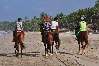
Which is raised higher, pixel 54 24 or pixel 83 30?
pixel 54 24

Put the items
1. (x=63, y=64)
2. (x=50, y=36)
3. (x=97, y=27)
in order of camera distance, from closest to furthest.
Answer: (x=63, y=64), (x=50, y=36), (x=97, y=27)

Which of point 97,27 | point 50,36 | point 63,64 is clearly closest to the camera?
point 63,64

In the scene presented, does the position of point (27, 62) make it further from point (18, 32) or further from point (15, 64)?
point (18, 32)

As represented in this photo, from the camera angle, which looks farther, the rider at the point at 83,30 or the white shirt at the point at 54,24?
the rider at the point at 83,30

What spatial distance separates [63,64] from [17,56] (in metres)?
3.70

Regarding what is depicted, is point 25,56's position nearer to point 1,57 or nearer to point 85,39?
point 1,57

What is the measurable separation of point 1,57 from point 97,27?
3628cm

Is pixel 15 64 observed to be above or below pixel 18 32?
below

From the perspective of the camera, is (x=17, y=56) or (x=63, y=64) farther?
(x=17, y=56)

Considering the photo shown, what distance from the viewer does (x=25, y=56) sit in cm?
2172

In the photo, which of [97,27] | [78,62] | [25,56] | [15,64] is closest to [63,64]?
[78,62]

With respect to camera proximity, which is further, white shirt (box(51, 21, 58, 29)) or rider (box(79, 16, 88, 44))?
rider (box(79, 16, 88, 44))

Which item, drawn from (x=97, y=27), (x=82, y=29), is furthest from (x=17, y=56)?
(x=97, y=27)

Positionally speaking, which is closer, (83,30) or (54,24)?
(54,24)
